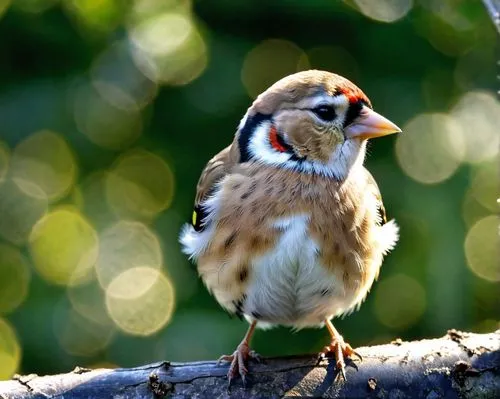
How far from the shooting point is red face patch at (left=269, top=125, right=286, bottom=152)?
11.2ft

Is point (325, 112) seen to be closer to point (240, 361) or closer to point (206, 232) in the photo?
point (206, 232)

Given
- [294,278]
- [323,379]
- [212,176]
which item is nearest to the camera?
[323,379]

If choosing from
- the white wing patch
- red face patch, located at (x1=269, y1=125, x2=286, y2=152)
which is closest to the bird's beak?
red face patch, located at (x1=269, y1=125, x2=286, y2=152)

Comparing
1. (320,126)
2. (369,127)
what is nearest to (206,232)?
(320,126)

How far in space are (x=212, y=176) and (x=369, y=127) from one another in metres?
0.56

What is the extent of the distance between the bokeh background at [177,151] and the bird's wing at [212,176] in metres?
0.71

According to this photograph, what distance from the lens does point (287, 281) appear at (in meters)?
3.21

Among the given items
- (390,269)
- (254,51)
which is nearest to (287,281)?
(390,269)

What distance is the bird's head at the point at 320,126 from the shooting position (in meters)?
3.36

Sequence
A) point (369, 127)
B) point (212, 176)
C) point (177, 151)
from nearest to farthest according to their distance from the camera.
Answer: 1. point (369, 127)
2. point (212, 176)
3. point (177, 151)

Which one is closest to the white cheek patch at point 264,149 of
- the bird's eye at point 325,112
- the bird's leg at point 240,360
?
the bird's eye at point 325,112

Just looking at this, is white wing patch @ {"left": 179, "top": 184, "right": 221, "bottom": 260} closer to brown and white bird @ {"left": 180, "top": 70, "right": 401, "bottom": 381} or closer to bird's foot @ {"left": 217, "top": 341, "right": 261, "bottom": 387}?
brown and white bird @ {"left": 180, "top": 70, "right": 401, "bottom": 381}

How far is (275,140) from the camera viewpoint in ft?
11.3

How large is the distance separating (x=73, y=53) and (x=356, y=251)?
183cm
